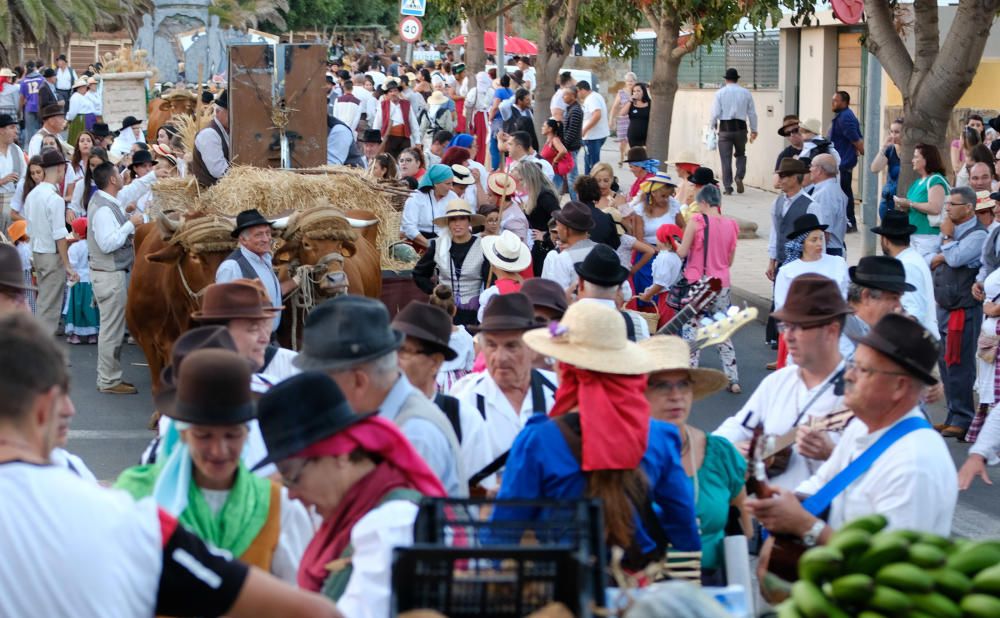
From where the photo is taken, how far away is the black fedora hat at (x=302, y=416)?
12.4ft

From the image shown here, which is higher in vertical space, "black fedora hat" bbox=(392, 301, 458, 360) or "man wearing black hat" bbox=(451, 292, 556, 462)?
"black fedora hat" bbox=(392, 301, 458, 360)

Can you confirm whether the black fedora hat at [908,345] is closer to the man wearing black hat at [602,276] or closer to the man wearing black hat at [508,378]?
the man wearing black hat at [508,378]

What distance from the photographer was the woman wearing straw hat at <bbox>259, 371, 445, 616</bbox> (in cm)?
379

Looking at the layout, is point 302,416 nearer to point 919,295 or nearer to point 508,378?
point 508,378

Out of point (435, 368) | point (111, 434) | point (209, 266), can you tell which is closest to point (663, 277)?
point (209, 266)

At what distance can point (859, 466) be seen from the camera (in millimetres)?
4766

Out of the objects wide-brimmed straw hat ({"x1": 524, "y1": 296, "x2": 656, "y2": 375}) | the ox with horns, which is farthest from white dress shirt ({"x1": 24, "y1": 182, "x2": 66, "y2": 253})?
wide-brimmed straw hat ({"x1": 524, "y1": 296, "x2": 656, "y2": 375})

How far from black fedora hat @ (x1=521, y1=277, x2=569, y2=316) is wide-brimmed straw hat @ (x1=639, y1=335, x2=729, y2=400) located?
1477mm

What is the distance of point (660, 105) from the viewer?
Answer: 2044 cm

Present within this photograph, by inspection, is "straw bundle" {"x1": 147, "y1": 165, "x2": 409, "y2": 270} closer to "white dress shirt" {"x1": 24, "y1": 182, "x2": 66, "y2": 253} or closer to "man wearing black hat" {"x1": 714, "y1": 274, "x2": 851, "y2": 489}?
"white dress shirt" {"x1": 24, "y1": 182, "x2": 66, "y2": 253}

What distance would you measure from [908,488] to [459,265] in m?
6.38

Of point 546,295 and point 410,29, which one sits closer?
point 546,295

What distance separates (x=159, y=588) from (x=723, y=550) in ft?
8.67

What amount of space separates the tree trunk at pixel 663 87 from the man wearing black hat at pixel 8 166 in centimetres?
871
